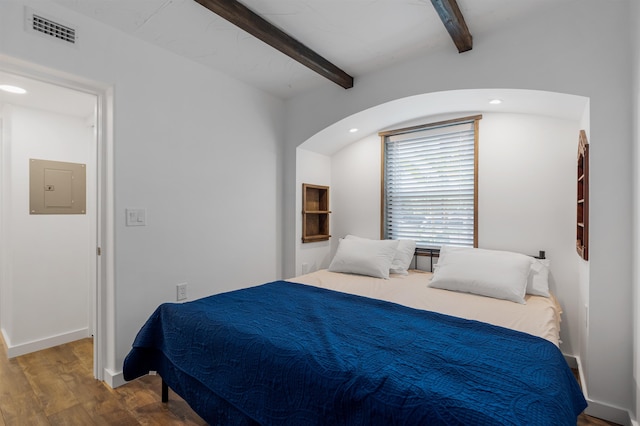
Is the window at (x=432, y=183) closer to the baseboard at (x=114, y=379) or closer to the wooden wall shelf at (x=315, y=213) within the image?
the wooden wall shelf at (x=315, y=213)

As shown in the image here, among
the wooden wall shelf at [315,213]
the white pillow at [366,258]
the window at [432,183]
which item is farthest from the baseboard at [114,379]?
the window at [432,183]

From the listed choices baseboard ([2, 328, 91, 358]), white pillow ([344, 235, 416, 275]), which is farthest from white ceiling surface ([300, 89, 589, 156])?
baseboard ([2, 328, 91, 358])

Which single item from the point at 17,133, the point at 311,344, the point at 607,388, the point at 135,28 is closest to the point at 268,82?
the point at 135,28

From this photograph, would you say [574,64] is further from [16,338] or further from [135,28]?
[16,338]

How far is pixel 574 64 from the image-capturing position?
6.54ft

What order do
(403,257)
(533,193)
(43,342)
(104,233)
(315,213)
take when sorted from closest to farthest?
1. (104,233)
2. (533,193)
3. (43,342)
4. (403,257)
5. (315,213)

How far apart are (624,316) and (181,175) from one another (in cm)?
319

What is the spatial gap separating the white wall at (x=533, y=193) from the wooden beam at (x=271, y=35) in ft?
5.03

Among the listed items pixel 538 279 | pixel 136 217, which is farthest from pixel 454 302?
pixel 136 217

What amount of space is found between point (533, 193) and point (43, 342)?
4.61 metres

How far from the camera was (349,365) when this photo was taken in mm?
1241

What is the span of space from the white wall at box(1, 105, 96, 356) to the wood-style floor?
36cm

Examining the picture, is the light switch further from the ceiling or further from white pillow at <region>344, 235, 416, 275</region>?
white pillow at <region>344, 235, 416, 275</region>

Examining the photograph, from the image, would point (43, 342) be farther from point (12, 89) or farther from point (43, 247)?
point (12, 89)
